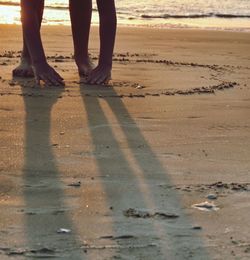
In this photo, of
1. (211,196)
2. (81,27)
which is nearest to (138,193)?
(211,196)

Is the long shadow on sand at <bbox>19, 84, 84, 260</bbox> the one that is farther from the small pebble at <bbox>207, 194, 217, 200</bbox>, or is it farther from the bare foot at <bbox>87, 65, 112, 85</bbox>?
the bare foot at <bbox>87, 65, 112, 85</bbox>

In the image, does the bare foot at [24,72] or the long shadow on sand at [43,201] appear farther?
the bare foot at [24,72]

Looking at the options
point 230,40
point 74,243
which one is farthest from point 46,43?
point 74,243

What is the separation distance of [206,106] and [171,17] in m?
12.5

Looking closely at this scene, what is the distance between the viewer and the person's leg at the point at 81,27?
5.67 meters

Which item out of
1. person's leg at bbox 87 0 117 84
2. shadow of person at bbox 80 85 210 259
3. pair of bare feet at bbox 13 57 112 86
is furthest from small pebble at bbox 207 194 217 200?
person's leg at bbox 87 0 117 84

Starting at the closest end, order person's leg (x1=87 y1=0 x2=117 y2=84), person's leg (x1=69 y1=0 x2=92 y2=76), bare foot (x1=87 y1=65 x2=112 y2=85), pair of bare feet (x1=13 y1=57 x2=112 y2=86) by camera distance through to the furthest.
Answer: pair of bare feet (x1=13 y1=57 x2=112 y2=86) → bare foot (x1=87 y1=65 x2=112 y2=85) → person's leg (x1=87 y1=0 x2=117 y2=84) → person's leg (x1=69 y1=0 x2=92 y2=76)

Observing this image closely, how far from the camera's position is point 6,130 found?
3703 mm

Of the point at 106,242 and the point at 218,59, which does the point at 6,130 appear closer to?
the point at 106,242

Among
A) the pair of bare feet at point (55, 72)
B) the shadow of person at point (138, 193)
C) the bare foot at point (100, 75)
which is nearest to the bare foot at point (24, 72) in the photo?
the pair of bare feet at point (55, 72)

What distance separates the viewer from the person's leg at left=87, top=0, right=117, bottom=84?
5309 mm

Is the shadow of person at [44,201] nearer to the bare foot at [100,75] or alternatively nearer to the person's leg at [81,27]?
Result: the bare foot at [100,75]

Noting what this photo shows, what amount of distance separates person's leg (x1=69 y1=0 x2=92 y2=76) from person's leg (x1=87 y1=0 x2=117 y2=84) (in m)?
0.31

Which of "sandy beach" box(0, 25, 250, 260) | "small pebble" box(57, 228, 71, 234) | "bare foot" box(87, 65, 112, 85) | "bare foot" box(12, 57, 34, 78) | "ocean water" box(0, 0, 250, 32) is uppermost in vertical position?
"small pebble" box(57, 228, 71, 234)
